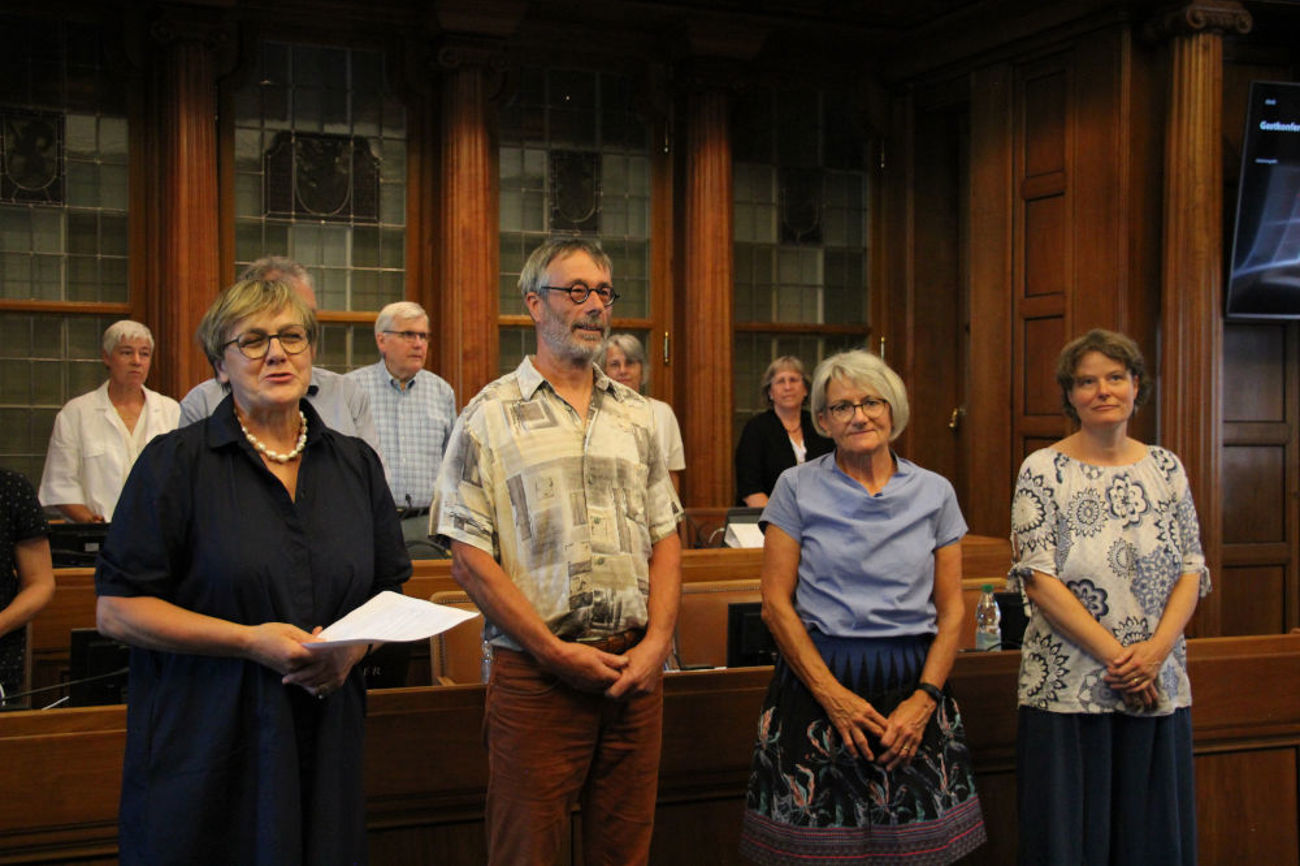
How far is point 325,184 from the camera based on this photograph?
559 cm

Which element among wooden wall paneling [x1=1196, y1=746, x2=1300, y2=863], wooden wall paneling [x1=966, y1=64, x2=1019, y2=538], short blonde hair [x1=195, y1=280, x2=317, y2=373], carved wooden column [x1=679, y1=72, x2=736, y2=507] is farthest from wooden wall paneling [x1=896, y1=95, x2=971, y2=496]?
short blonde hair [x1=195, y1=280, x2=317, y2=373]

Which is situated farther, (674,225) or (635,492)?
(674,225)

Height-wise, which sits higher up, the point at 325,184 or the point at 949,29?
the point at 949,29

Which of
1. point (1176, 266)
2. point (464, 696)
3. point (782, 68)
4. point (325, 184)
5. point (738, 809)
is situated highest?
point (782, 68)

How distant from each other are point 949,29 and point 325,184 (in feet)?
9.87

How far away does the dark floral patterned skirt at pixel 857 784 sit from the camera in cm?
227

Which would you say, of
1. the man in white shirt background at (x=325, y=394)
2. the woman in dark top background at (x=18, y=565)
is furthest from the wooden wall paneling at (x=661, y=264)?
the woman in dark top background at (x=18, y=565)

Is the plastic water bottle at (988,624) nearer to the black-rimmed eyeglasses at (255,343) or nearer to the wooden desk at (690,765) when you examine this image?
the wooden desk at (690,765)

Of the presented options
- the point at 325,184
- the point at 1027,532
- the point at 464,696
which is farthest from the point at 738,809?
the point at 325,184

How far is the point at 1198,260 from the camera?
16.3 feet

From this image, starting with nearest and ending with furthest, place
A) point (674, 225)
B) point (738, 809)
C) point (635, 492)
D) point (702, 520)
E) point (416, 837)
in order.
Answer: point (635, 492) < point (416, 837) < point (738, 809) < point (702, 520) < point (674, 225)

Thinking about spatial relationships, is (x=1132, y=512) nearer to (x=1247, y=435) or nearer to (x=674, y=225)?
(x=1247, y=435)

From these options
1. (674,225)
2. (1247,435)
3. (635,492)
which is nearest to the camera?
(635,492)

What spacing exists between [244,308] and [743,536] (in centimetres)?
255
